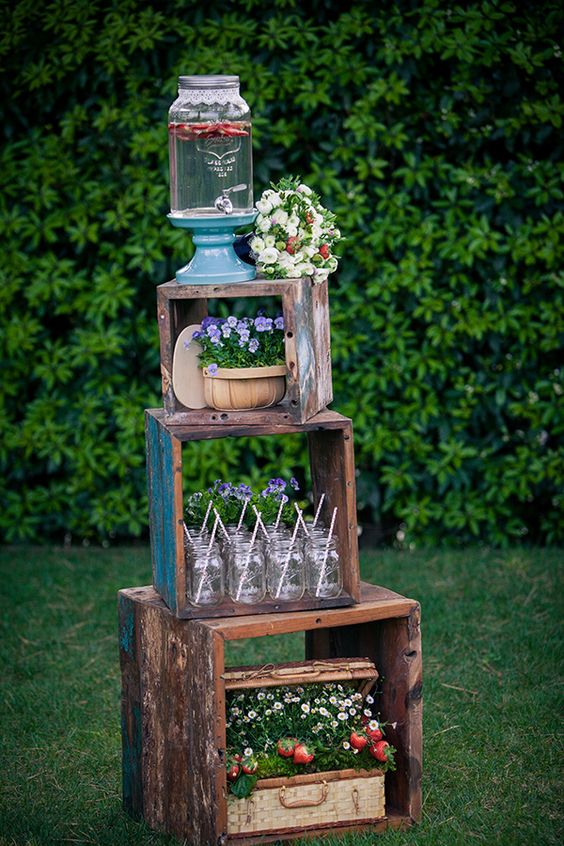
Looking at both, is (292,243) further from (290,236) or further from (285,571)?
(285,571)

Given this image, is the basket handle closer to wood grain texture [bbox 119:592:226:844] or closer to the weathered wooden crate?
the weathered wooden crate

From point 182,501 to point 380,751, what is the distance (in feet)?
2.83

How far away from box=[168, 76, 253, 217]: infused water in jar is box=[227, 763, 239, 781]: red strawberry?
145 centimetres

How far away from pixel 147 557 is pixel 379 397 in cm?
128

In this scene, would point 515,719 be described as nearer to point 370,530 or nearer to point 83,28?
point 370,530

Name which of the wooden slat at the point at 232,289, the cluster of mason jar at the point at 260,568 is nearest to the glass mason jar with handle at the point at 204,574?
the cluster of mason jar at the point at 260,568

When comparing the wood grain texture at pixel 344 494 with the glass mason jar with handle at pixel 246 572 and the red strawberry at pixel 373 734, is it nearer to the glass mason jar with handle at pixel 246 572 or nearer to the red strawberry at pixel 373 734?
the glass mason jar with handle at pixel 246 572

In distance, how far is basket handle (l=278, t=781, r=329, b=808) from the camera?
3414mm

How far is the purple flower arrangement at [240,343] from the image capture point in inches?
134

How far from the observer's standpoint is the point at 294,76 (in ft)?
18.6

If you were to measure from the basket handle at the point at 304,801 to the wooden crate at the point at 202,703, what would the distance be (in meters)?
0.07

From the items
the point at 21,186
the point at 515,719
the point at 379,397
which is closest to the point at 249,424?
the point at 515,719

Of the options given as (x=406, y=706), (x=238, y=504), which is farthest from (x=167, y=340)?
(x=406, y=706)

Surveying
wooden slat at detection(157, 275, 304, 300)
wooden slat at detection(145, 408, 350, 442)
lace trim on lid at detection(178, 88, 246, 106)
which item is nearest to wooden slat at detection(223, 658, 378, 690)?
wooden slat at detection(145, 408, 350, 442)
